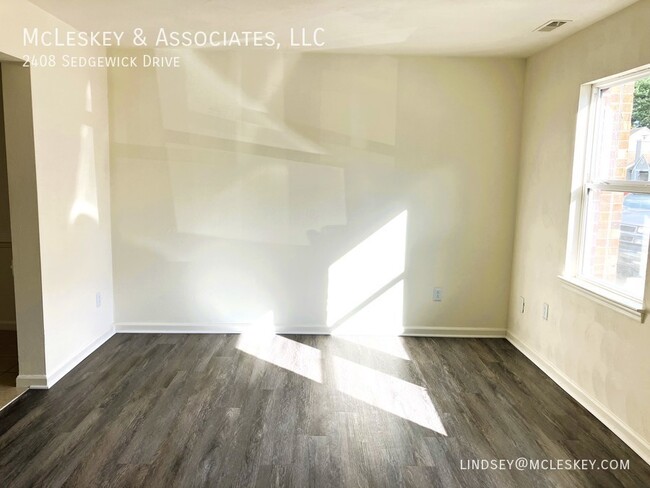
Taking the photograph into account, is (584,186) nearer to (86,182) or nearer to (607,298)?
(607,298)

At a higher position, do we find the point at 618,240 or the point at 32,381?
the point at 618,240

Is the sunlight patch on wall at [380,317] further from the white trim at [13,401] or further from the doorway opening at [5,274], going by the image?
the doorway opening at [5,274]

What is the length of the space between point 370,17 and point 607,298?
2285 mm

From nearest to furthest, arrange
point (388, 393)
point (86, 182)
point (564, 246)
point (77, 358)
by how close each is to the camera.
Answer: point (388, 393) < point (564, 246) < point (77, 358) < point (86, 182)

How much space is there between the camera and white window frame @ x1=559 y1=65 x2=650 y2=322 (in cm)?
292

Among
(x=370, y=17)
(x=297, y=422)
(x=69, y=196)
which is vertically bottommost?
(x=297, y=422)

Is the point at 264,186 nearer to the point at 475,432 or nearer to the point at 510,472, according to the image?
the point at 475,432

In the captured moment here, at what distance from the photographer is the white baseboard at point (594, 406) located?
2503 millimetres

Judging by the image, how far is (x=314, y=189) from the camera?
4.14 meters

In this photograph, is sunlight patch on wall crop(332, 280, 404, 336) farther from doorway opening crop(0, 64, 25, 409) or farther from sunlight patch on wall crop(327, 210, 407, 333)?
doorway opening crop(0, 64, 25, 409)

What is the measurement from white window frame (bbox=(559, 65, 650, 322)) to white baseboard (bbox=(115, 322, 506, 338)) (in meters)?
1.13

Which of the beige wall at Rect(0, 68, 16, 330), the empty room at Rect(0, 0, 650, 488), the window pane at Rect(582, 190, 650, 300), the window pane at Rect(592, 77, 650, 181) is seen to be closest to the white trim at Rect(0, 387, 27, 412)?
the empty room at Rect(0, 0, 650, 488)

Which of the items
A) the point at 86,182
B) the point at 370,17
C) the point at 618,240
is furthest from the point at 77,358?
the point at 618,240

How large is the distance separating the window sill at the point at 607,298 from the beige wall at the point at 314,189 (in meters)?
1.06
